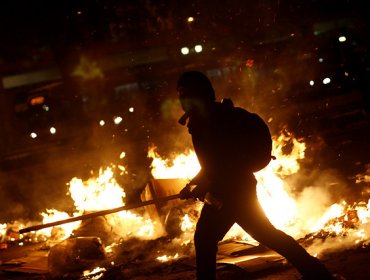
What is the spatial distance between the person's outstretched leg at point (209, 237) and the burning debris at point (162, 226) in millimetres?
1225

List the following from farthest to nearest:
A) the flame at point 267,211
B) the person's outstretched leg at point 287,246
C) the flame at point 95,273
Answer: the flame at point 95,273, the flame at point 267,211, the person's outstretched leg at point 287,246

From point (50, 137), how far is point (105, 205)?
13172 mm

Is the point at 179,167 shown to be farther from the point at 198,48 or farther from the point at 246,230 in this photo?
the point at 198,48

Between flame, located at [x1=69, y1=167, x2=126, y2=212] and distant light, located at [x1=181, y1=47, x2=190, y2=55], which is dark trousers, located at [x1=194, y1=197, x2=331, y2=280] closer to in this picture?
flame, located at [x1=69, y1=167, x2=126, y2=212]

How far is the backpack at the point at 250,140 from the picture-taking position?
3746mm

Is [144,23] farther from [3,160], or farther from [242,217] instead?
[242,217]

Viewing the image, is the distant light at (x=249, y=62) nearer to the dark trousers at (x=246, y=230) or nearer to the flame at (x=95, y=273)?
the flame at (x=95, y=273)

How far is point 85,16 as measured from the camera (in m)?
17.2

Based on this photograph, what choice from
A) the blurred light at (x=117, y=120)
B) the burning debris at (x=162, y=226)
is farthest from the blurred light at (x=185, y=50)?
the burning debris at (x=162, y=226)

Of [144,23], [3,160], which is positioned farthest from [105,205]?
[144,23]

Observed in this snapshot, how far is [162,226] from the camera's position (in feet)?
24.9

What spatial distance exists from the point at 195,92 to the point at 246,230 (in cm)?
127

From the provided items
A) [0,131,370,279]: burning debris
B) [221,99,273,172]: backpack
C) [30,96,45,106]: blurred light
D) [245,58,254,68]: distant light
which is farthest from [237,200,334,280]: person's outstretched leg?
[30,96,45,106]: blurred light

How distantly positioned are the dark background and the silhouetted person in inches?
194
